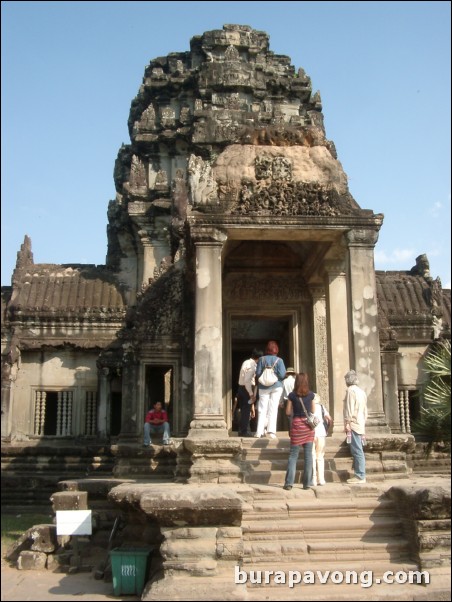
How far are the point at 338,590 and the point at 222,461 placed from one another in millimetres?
3056

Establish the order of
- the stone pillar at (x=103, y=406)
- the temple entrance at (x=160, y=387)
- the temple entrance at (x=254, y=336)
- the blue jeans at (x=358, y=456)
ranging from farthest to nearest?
the stone pillar at (x=103, y=406), the temple entrance at (x=160, y=387), the temple entrance at (x=254, y=336), the blue jeans at (x=358, y=456)

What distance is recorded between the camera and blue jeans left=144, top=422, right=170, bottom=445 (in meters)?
13.4

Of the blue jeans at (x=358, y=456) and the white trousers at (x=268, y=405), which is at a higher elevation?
the white trousers at (x=268, y=405)

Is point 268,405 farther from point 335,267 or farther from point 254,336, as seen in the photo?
point 254,336

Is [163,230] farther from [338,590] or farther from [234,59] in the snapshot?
[338,590]

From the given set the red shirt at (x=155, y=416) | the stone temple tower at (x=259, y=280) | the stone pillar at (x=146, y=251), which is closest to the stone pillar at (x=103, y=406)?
the stone temple tower at (x=259, y=280)

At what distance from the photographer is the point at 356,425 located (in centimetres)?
972

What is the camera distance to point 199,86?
86.4 feet

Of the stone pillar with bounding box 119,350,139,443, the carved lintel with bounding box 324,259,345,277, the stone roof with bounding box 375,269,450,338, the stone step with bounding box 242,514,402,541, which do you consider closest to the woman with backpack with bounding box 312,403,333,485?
the stone step with bounding box 242,514,402,541

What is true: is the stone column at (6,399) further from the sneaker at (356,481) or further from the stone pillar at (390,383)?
the sneaker at (356,481)

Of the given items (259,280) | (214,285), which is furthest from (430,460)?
(214,285)

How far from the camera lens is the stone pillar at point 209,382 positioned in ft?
32.7

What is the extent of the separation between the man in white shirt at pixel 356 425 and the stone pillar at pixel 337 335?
72.5 inches

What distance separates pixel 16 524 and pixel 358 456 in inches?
388
